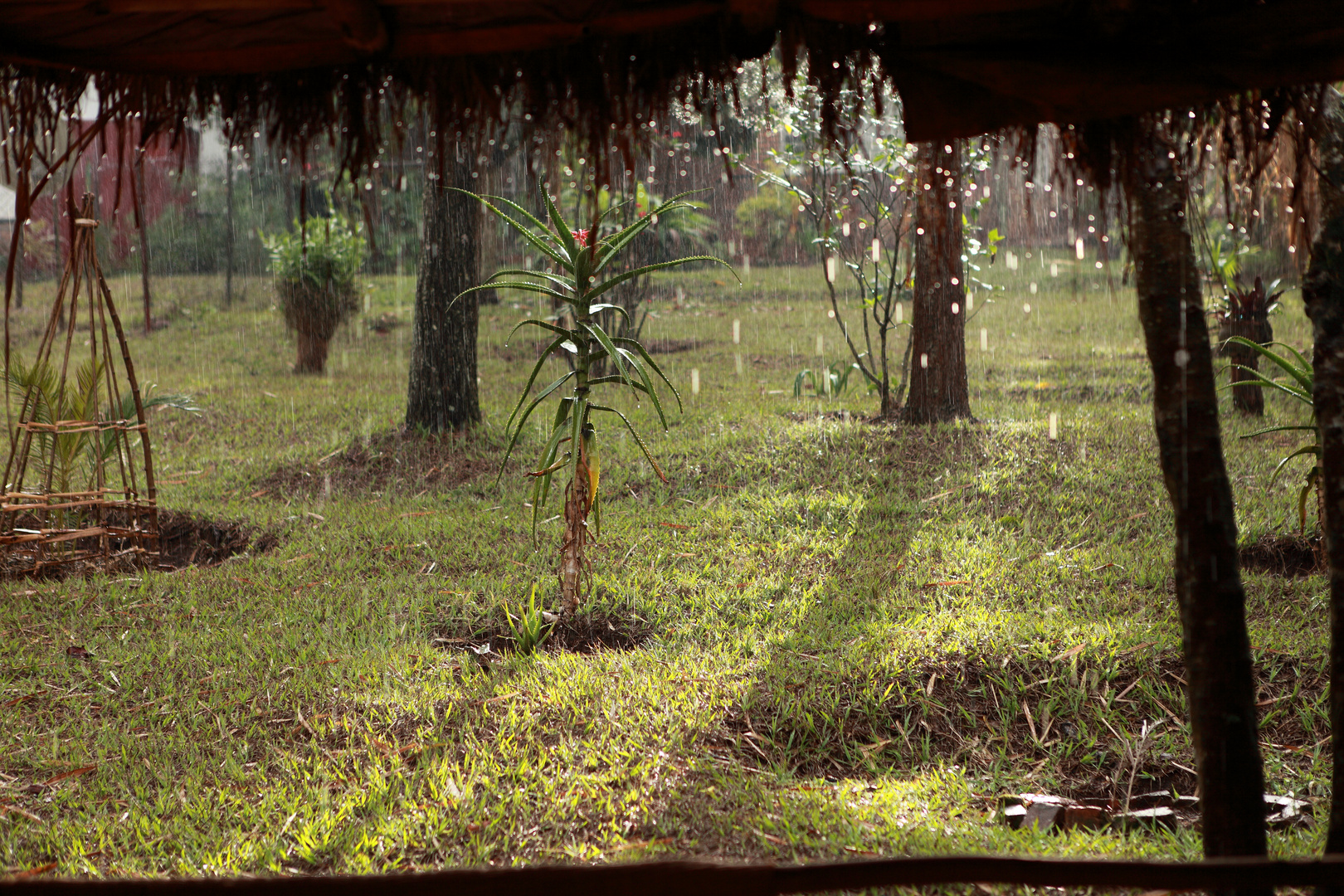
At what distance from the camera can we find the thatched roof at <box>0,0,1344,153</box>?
1.70m

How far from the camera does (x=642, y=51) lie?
6.04ft

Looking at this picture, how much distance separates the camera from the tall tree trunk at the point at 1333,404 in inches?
72.8

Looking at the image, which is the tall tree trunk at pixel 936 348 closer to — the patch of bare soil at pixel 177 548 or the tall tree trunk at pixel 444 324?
the tall tree trunk at pixel 444 324

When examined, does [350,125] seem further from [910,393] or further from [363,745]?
[910,393]

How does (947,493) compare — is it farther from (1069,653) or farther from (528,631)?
(528,631)

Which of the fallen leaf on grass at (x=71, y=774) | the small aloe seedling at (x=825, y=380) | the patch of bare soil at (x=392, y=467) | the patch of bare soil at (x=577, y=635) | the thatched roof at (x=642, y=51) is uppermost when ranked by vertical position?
the thatched roof at (x=642, y=51)

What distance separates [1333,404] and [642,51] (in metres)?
1.53

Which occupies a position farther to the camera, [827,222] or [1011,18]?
[827,222]

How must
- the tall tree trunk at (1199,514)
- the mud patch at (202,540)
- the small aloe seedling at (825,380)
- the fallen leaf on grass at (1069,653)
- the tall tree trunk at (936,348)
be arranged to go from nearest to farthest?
the tall tree trunk at (1199,514)
the fallen leaf on grass at (1069,653)
the mud patch at (202,540)
the tall tree trunk at (936,348)
the small aloe seedling at (825,380)

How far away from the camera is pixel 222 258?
1698cm

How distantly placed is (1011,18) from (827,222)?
5144mm

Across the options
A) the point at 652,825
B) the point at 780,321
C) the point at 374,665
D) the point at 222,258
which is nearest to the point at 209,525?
the point at 374,665

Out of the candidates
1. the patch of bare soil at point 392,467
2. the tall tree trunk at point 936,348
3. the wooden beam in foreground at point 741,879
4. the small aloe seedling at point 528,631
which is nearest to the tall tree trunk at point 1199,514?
the wooden beam in foreground at point 741,879

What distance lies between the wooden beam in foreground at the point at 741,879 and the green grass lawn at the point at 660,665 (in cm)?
99
